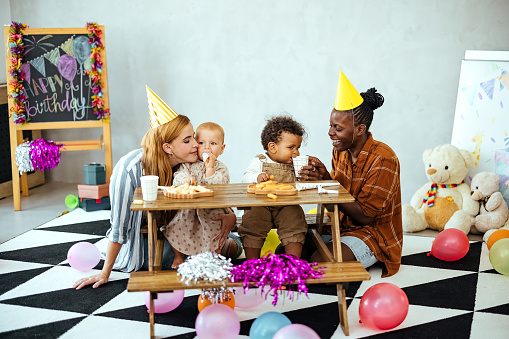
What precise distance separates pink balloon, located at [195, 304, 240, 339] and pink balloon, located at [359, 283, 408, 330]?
2.13 ft

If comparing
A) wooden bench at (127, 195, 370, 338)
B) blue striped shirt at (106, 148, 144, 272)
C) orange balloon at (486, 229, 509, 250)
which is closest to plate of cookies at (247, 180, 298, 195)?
wooden bench at (127, 195, 370, 338)

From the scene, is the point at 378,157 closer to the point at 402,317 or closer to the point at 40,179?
the point at 402,317

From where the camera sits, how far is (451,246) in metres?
3.78

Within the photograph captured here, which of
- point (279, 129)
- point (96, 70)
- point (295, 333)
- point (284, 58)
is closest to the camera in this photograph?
point (295, 333)

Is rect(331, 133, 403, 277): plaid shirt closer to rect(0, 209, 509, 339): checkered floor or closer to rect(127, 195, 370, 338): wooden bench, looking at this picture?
rect(0, 209, 509, 339): checkered floor

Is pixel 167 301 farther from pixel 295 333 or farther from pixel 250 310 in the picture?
pixel 295 333

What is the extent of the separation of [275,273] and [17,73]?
3531 mm

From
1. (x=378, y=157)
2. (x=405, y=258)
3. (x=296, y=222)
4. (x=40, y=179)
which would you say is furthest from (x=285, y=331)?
(x=40, y=179)

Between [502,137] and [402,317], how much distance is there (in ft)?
8.16

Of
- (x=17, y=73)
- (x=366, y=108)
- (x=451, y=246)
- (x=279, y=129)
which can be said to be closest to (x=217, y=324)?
(x=279, y=129)

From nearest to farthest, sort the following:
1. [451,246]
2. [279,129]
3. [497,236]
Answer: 1. [279,129]
2. [451,246]
3. [497,236]

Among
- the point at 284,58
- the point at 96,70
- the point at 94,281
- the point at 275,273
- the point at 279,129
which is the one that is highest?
the point at 284,58

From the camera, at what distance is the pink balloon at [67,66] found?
5.21 m

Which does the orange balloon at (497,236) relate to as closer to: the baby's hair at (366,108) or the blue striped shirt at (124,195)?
the baby's hair at (366,108)
